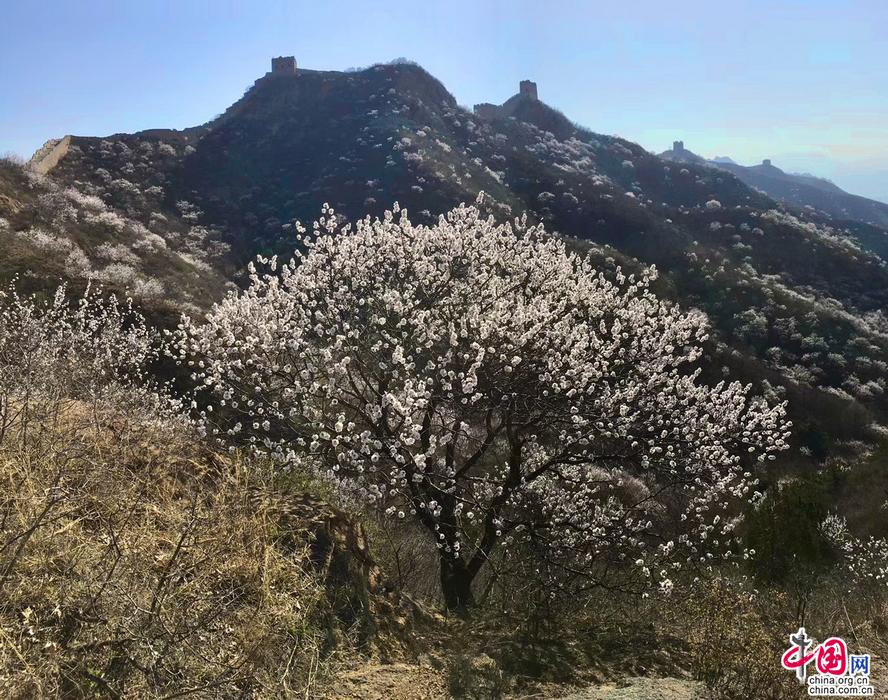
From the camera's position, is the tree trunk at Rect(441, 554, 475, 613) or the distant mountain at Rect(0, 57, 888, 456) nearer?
the tree trunk at Rect(441, 554, 475, 613)

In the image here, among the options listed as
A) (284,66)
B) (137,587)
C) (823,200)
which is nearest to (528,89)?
(284,66)

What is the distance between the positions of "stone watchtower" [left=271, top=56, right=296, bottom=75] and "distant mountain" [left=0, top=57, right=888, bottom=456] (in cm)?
64

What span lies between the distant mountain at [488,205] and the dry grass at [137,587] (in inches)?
1214

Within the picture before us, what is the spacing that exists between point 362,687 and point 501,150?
283ft

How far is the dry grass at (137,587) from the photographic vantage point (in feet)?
9.39

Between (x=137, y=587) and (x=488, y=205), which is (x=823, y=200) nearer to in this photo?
(x=488, y=205)

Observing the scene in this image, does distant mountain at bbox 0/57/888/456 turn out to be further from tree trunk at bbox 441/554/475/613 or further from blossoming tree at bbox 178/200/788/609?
tree trunk at bbox 441/554/475/613

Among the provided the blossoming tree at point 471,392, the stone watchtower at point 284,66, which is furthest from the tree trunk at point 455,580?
the stone watchtower at point 284,66

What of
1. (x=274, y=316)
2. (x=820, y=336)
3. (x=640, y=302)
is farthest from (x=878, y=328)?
(x=274, y=316)

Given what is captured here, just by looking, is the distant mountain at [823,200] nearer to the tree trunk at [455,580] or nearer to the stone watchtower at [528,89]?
the stone watchtower at [528,89]

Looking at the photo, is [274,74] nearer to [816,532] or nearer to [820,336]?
[820,336]

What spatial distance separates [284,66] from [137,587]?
105899 millimetres

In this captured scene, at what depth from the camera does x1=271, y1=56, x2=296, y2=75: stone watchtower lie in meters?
92.3

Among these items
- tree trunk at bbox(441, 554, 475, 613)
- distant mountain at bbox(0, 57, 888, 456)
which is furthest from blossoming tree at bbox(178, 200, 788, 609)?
distant mountain at bbox(0, 57, 888, 456)
